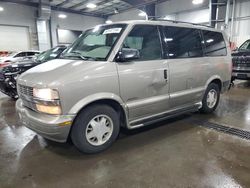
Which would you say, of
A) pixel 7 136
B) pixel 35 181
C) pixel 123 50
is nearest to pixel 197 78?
pixel 123 50

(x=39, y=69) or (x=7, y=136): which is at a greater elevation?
(x=39, y=69)

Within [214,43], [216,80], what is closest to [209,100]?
[216,80]

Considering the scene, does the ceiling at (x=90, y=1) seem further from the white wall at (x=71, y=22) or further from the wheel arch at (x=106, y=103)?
the wheel arch at (x=106, y=103)

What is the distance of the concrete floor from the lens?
2188 mm

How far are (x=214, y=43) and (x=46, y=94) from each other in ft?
10.7

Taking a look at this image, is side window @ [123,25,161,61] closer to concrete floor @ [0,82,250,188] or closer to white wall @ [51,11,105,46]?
concrete floor @ [0,82,250,188]

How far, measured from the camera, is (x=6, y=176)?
231 centimetres

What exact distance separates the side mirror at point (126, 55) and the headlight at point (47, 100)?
91 cm

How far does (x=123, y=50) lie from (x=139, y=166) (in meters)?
1.45

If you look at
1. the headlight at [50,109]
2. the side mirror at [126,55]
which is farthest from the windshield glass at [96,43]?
the headlight at [50,109]

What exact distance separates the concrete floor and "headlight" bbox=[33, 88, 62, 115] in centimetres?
70

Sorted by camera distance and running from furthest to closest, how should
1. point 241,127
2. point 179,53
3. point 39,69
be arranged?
point 241,127
point 179,53
point 39,69

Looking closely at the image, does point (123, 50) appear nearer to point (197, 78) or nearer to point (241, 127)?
point (197, 78)

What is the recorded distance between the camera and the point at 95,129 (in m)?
2.67
